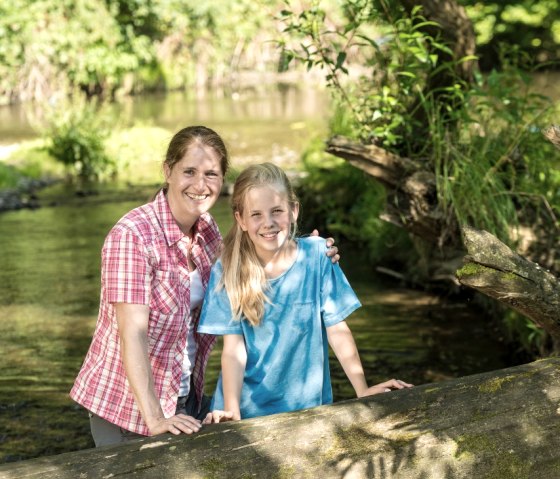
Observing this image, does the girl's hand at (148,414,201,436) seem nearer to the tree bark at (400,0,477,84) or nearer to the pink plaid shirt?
the pink plaid shirt

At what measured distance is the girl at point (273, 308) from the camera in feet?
10.2

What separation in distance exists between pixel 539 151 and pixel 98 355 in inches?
150

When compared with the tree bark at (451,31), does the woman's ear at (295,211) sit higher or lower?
lower

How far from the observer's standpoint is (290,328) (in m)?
3.14

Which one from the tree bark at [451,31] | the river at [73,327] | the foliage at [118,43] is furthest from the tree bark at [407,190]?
the foliage at [118,43]

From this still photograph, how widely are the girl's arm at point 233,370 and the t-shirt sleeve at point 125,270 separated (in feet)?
1.01

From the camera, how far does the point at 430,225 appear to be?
587 cm

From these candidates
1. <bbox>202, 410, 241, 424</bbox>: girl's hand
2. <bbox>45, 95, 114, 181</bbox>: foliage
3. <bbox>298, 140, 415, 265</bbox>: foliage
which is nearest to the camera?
<bbox>202, 410, 241, 424</bbox>: girl's hand

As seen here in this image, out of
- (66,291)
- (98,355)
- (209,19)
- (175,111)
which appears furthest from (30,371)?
(209,19)

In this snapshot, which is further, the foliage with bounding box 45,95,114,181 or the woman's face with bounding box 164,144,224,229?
the foliage with bounding box 45,95,114,181

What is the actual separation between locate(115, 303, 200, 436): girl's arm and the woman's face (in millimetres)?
390

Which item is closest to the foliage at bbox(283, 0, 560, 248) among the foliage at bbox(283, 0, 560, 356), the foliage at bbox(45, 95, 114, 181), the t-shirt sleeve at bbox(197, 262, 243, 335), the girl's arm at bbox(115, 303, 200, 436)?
the foliage at bbox(283, 0, 560, 356)

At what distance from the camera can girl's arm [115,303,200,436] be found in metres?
2.97

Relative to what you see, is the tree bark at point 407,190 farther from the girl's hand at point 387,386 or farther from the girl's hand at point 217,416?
the girl's hand at point 217,416
